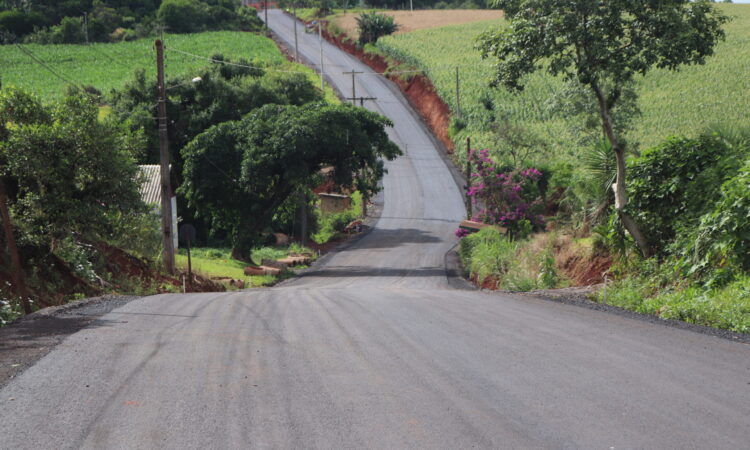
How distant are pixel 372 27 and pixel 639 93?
43441 millimetres

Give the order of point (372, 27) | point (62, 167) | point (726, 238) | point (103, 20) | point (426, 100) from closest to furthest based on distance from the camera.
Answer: point (726, 238)
point (62, 167)
point (426, 100)
point (372, 27)
point (103, 20)

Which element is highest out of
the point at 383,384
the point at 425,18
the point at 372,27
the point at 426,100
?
the point at 425,18

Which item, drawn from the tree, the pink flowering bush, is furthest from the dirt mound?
the tree

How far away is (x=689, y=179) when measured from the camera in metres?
18.3

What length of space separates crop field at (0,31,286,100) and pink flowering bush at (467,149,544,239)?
5138 centimetres

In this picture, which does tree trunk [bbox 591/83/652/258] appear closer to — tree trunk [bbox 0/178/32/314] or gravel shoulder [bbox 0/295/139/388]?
gravel shoulder [bbox 0/295/139/388]

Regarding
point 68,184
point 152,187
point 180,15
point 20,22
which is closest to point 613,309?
point 68,184

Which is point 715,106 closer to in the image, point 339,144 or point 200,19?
point 339,144

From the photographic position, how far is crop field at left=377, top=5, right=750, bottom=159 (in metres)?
64.8

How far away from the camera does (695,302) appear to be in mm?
13914

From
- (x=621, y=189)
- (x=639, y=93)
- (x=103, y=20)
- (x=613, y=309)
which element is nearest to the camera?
(x=613, y=309)

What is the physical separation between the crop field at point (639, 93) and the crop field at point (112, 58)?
19.0m

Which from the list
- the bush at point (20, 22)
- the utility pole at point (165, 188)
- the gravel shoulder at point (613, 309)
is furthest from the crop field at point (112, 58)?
the gravel shoulder at point (613, 309)

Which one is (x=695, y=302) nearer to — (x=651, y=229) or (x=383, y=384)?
(x=651, y=229)
